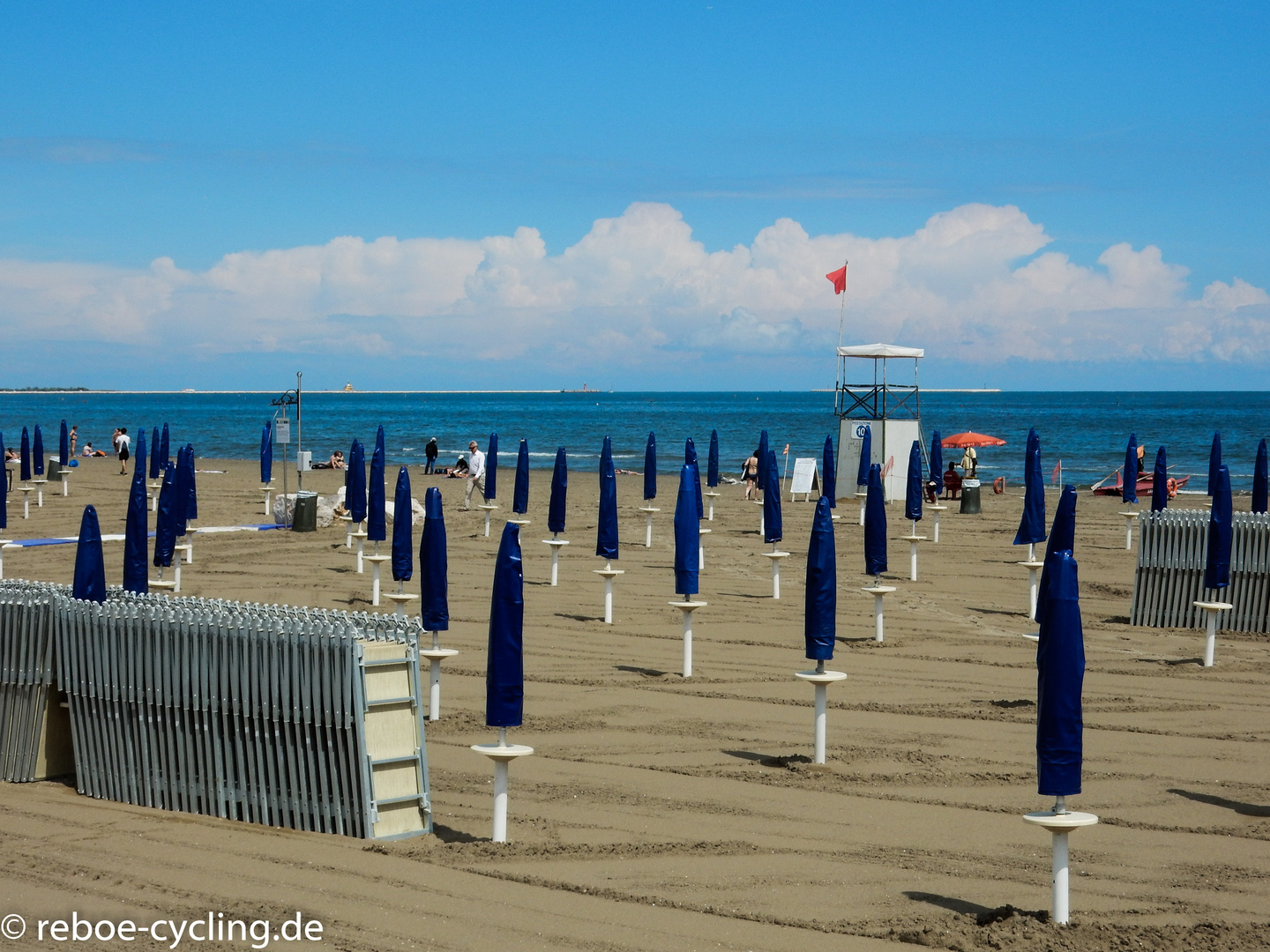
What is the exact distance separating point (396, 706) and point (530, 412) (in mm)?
125834

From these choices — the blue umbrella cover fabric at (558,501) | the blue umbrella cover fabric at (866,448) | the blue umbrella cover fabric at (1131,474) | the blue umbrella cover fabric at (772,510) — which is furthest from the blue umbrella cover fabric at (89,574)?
the blue umbrella cover fabric at (866,448)

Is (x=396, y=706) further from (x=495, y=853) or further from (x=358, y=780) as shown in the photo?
(x=495, y=853)

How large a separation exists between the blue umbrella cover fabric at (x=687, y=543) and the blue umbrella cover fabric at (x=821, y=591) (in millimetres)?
2563

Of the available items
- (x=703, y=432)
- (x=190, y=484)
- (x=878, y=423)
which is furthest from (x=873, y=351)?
(x=703, y=432)

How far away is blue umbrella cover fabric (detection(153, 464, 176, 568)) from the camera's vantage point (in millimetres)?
14172

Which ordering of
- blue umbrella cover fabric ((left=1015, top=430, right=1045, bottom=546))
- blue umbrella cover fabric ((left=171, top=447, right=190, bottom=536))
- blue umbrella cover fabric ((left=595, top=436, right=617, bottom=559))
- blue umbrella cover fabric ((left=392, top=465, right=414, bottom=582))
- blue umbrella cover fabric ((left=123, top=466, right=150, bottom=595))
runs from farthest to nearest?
blue umbrella cover fabric ((left=171, top=447, right=190, bottom=536))
blue umbrella cover fabric ((left=595, top=436, right=617, bottom=559))
blue umbrella cover fabric ((left=1015, top=430, right=1045, bottom=546))
blue umbrella cover fabric ((left=392, top=465, right=414, bottom=582))
blue umbrella cover fabric ((left=123, top=466, right=150, bottom=595))

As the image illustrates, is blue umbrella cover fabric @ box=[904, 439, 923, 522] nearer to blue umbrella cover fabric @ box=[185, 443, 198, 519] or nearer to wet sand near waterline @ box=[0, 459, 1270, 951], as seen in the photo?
wet sand near waterline @ box=[0, 459, 1270, 951]

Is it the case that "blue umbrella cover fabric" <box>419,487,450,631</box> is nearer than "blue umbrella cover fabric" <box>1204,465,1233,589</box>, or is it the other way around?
"blue umbrella cover fabric" <box>419,487,450,631</box>

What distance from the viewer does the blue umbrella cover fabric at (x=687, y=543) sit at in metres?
12.0

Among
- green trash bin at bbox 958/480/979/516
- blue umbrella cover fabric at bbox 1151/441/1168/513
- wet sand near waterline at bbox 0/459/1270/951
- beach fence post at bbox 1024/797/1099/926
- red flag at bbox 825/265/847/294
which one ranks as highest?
red flag at bbox 825/265/847/294

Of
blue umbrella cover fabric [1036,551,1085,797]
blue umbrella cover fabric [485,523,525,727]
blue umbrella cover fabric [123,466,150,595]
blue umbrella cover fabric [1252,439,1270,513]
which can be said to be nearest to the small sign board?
blue umbrella cover fabric [1252,439,1270,513]

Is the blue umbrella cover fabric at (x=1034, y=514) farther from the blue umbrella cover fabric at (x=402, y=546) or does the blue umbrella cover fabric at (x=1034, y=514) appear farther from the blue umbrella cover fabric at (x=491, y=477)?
the blue umbrella cover fabric at (x=491, y=477)

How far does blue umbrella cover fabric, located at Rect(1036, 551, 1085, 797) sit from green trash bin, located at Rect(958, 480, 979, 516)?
2232 centimetres

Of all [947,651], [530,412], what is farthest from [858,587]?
[530,412]
